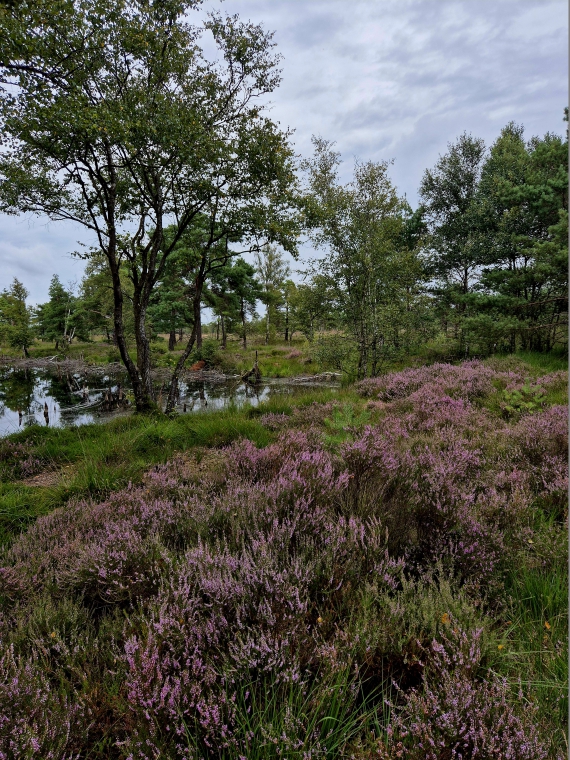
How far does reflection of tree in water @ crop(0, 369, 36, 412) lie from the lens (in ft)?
50.9

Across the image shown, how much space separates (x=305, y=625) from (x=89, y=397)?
1827 cm

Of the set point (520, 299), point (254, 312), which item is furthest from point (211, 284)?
point (520, 299)

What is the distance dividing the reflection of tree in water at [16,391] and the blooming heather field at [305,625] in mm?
15650

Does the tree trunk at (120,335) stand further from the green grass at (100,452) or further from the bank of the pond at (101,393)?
the green grass at (100,452)

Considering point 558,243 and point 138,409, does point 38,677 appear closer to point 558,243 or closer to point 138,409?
point 138,409

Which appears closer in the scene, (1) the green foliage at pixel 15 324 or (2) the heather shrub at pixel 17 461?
(2) the heather shrub at pixel 17 461

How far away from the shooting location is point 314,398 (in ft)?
36.6

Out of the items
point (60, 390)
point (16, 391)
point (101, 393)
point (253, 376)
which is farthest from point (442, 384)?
point (16, 391)

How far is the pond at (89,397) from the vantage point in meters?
12.6

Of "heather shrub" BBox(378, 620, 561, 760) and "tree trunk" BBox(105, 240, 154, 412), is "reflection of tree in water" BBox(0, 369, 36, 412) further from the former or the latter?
"heather shrub" BBox(378, 620, 561, 760)

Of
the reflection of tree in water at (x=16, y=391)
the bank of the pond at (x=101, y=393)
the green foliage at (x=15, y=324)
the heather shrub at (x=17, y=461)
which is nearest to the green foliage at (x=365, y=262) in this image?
the bank of the pond at (x=101, y=393)

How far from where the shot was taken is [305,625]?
1620mm

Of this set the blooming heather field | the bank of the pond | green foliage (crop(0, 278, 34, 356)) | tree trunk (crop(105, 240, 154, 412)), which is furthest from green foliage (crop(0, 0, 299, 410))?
green foliage (crop(0, 278, 34, 356))

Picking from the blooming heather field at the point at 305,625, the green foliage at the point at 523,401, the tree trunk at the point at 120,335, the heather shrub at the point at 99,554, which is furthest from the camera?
the tree trunk at the point at 120,335
